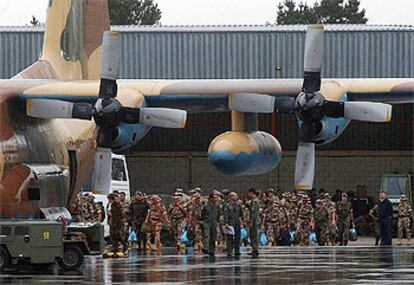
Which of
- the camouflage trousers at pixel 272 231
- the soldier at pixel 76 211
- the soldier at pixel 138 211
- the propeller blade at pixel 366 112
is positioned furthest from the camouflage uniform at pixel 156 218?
the propeller blade at pixel 366 112

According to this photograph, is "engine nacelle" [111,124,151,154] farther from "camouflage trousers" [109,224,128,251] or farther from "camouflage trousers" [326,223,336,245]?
"camouflage trousers" [326,223,336,245]

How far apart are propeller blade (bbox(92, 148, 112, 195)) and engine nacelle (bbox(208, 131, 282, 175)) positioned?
91.4 inches

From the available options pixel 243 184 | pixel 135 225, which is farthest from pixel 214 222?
pixel 243 184

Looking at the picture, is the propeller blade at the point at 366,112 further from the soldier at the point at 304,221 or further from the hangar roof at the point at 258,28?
the hangar roof at the point at 258,28

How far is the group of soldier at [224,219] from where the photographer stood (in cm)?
2827

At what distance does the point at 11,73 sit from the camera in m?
→ 46.9

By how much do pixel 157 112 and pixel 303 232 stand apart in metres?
12.1

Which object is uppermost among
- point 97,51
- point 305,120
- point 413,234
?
point 97,51

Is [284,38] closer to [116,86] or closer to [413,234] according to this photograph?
[413,234]

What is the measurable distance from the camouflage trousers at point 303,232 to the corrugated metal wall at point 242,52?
35.1 ft

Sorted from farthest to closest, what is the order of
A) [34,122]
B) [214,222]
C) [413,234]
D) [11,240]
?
[413,234], [214,222], [34,122], [11,240]

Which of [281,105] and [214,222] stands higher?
[281,105]

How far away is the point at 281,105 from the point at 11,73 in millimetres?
23603

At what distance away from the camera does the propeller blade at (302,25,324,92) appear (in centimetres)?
2489
